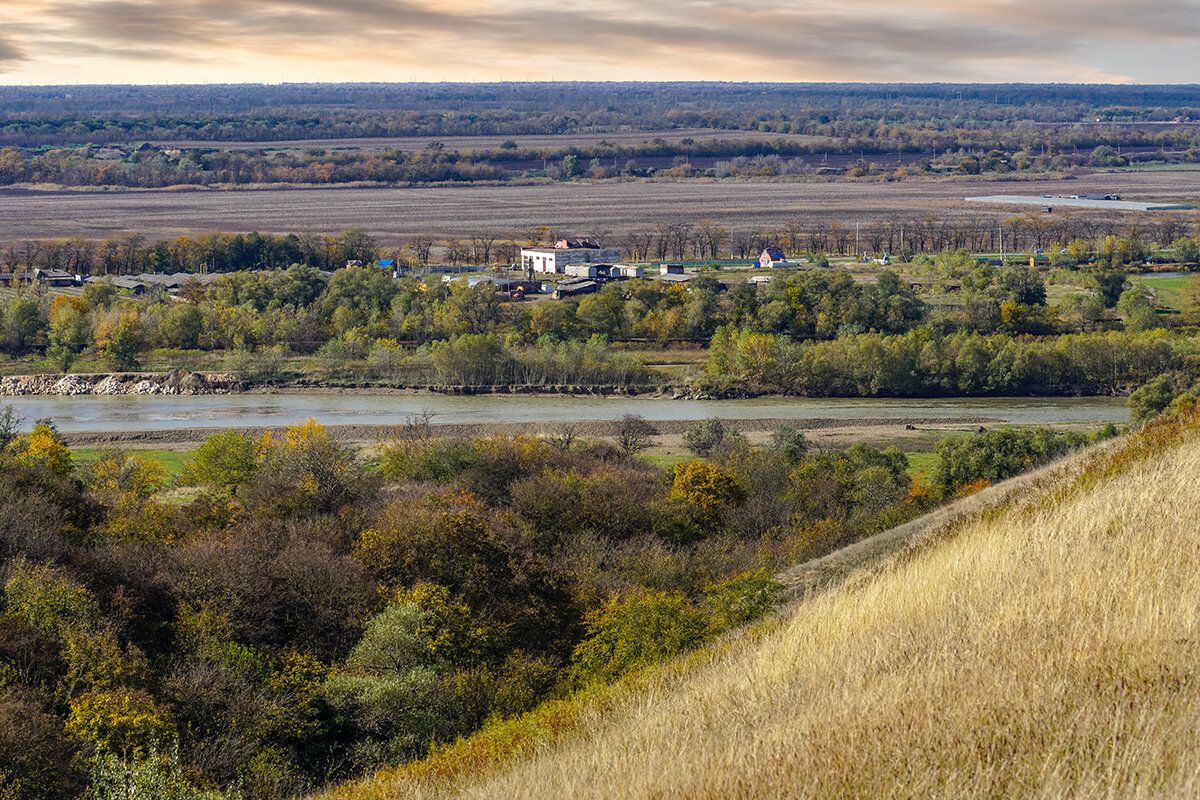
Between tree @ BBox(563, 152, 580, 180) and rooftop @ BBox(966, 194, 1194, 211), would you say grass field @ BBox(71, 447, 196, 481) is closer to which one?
rooftop @ BBox(966, 194, 1194, 211)

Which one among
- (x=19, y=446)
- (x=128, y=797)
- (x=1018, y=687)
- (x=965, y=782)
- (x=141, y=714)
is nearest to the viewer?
(x=965, y=782)

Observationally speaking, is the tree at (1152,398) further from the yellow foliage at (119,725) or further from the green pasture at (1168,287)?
the yellow foliage at (119,725)

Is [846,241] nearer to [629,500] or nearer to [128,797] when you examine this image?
[629,500]

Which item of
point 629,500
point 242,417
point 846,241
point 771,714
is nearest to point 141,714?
point 771,714

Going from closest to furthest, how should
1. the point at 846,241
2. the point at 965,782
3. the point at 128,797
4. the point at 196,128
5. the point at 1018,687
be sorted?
the point at 965,782
the point at 1018,687
the point at 128,797
the point at 846,241
the point at 196,128

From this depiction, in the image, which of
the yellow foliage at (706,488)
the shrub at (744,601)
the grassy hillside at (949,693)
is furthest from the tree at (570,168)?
the grassy hillside at (949,693)

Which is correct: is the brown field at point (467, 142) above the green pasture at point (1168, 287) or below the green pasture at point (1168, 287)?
above

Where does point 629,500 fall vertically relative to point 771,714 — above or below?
below

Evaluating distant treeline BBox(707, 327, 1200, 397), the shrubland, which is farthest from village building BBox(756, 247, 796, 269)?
the shrubland
